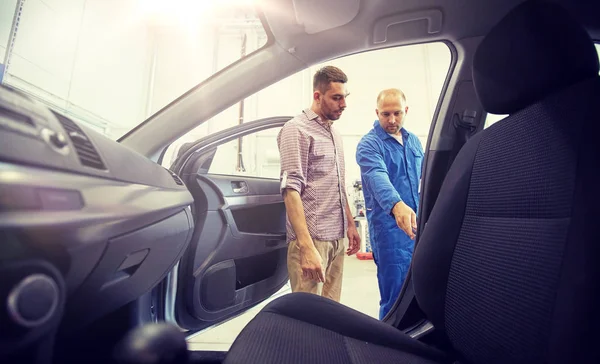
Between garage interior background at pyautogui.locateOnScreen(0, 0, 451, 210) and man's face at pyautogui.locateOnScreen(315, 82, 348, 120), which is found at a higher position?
garage interior background at pyautogui.locateOnScreen(0, 0, 451, 210)

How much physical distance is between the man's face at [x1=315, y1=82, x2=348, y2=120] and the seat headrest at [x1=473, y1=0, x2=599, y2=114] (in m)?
0.86

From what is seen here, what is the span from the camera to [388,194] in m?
1.57

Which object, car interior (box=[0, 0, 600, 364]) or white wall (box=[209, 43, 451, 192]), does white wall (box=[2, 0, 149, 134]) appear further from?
car interior (box=[0, 0, 600, 364])

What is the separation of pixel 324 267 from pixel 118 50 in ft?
17.5

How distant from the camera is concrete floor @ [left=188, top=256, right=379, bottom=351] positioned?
1663 millimetres

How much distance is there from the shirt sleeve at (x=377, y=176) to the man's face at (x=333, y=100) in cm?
38

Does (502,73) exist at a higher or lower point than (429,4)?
lower

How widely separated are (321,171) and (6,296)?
3.90 ft

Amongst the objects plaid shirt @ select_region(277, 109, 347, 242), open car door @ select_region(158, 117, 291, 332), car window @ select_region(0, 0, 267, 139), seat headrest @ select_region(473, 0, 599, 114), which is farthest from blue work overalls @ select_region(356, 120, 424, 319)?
car window @ select_region(0, 0, 267, 139)

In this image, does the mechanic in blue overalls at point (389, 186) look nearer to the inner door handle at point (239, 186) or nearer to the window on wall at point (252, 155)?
the inner door handle at point (239, 186)

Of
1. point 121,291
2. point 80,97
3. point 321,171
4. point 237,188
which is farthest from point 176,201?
point 80,97

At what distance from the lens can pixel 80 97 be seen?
4.12 metres

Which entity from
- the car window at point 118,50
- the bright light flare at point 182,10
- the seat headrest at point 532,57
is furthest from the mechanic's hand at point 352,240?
the bright light flare at point 182,10

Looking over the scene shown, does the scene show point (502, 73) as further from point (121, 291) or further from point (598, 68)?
point (121, 291)
